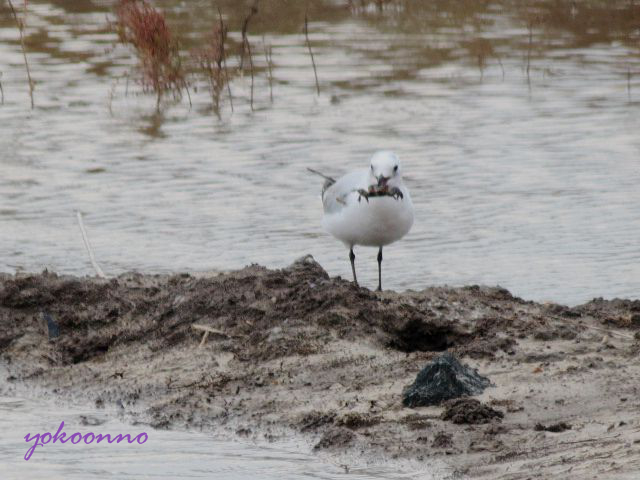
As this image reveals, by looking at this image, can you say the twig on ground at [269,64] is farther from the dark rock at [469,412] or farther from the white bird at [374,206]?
the dark rock at [469,412]

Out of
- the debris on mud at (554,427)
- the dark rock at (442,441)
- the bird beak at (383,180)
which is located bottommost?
the dark rock at (442,441)

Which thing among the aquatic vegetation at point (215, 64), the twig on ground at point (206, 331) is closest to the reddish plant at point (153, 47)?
the aquatic vegetation at point (215, 64)

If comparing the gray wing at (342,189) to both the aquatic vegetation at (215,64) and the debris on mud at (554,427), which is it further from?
the aquatic vegetation at (215,64)

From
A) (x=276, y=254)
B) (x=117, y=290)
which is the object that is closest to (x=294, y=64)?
(x=276, y=254)

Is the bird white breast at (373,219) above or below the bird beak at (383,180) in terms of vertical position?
below

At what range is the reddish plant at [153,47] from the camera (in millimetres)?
15258

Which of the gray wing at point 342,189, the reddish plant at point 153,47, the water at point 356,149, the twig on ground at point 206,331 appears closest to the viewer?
the twig on ground at point 206,331

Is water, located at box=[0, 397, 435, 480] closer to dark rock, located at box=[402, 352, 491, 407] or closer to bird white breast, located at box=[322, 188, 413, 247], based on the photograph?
dark rock, located at box=[402, 352, 491, 407]

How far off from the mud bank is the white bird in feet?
2.20

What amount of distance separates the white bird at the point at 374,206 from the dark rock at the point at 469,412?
251 cm

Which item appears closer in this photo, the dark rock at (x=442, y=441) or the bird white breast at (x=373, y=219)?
the dark rock at (x=442, y=441)

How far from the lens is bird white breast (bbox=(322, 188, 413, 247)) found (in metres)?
7.84

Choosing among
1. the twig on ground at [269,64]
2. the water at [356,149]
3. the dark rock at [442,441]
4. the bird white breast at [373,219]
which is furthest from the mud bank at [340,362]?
the twig on ground at [269,64]

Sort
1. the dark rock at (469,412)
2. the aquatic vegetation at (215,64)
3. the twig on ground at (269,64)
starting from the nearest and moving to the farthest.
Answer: the dark rock at (469,412) < the aquatic vegetation at (215,64) < the twig on ground at (269,64)
